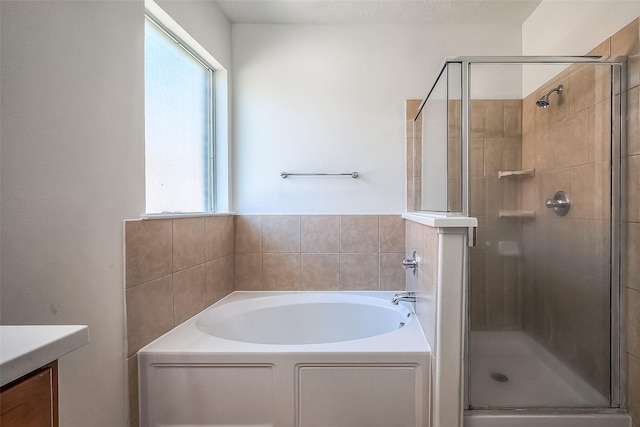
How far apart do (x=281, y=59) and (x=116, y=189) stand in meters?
1.51

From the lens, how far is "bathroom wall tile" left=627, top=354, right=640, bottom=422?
4.09ft

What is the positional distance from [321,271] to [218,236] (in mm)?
752

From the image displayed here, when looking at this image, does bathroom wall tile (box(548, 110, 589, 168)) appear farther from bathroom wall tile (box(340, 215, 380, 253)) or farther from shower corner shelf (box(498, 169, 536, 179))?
bathroom wall tile (box(340, 215, 380, 253))

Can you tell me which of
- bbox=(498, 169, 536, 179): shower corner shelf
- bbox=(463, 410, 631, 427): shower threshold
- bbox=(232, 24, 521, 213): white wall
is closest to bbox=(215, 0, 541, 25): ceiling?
bbox=(232, 24, 521, 213): white wall

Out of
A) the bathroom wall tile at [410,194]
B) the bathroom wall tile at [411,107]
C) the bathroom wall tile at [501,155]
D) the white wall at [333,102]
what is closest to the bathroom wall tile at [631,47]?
the bathroom wall tile at [501,155]

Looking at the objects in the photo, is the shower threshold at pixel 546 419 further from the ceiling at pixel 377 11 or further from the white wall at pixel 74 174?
the ceiling at pixel 377 11

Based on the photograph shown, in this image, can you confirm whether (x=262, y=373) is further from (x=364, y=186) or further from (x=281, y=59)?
(x=281, y=59)

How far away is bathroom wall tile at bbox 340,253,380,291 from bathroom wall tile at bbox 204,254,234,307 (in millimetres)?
653

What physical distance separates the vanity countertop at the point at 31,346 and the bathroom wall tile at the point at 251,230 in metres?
1.65

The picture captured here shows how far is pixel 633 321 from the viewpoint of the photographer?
127cm

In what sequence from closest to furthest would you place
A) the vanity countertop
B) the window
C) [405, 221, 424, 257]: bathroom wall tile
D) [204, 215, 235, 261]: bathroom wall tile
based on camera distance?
the vanity countertop < the window < [405, 221, 424, 257]: bathroom wall tile < [204, 215, 235, 261]: bathroom wall tile

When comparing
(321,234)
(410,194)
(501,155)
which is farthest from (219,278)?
(501,155)

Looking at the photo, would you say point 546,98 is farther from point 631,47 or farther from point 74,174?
point 74,174

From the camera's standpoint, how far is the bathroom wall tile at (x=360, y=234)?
213 cm
